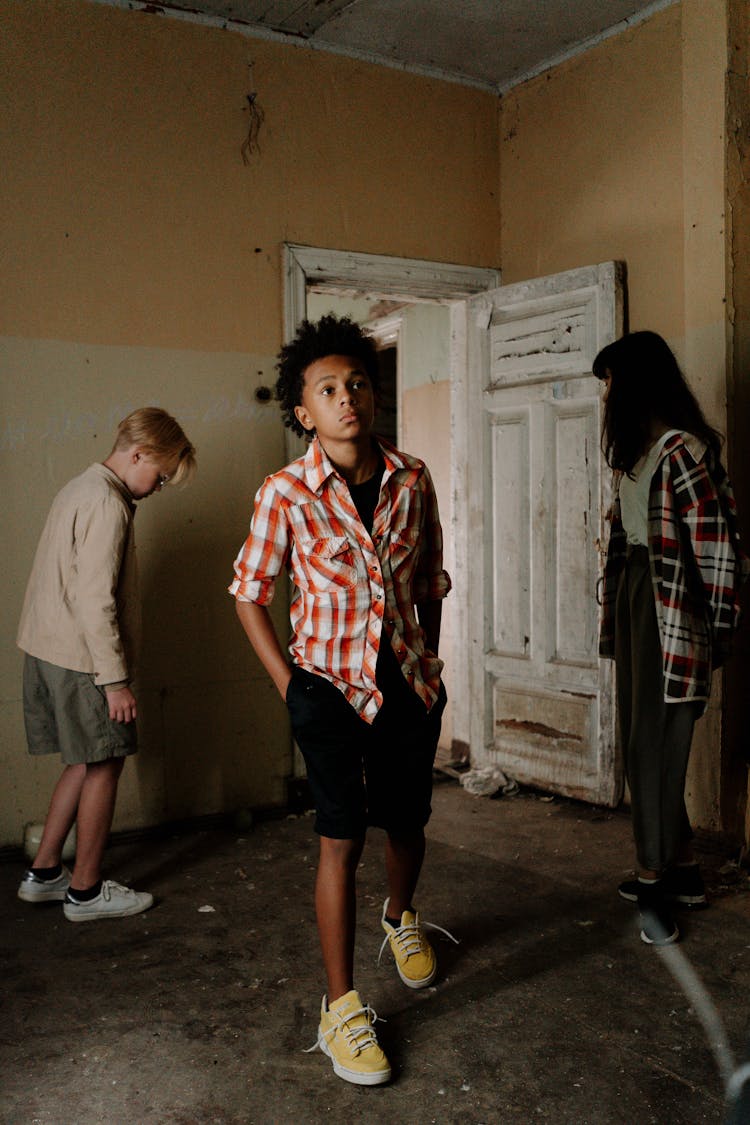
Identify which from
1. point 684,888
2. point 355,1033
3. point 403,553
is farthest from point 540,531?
point 355,1033

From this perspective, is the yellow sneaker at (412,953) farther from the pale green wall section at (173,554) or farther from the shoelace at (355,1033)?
the pale green wall section at (173,554)

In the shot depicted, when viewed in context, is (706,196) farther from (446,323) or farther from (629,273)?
(446,323)

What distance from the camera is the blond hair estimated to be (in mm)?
2969

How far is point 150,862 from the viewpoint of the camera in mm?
3486

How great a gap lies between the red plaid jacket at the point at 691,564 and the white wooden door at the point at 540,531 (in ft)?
3.24

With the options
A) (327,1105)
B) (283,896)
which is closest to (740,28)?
(283,896)

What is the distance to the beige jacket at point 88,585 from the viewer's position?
2.84 m

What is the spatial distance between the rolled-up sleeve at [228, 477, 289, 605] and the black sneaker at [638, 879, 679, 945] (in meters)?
1.45

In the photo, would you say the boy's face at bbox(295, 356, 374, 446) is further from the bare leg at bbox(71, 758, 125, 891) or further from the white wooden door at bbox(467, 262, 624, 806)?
the white wooden door at bbox(467, 262, 624, 806)

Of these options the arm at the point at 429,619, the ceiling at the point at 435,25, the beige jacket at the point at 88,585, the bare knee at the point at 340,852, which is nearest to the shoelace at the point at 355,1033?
the bare knee at the point at 340,852

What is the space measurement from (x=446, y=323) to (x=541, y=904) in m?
3.04

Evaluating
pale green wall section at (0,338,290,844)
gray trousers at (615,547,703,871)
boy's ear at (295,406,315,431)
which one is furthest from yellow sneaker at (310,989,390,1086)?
pale green wall section at (0,338,290,844)

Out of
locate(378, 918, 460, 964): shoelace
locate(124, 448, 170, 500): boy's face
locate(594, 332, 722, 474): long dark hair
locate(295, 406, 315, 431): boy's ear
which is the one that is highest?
locate(594, 332, 722, 474): long dark hair

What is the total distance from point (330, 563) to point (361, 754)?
0.43 m
